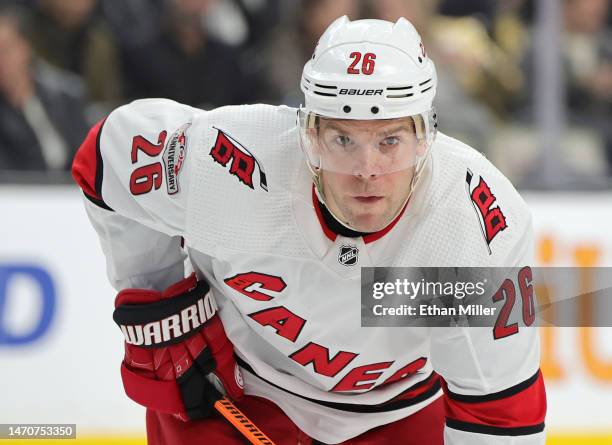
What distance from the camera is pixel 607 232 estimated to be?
131 inches

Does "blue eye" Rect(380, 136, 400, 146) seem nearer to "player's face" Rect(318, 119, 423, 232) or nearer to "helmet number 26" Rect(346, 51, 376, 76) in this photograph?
"player's face" Rect(318, 119, 423, 232)

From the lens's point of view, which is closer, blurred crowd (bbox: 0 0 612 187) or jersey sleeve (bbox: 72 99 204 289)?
jersey sleeve (bbox: 72 99 204 289)

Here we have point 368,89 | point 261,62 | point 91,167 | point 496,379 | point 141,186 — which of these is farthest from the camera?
point 261,62

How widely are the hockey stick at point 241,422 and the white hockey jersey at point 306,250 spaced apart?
0.08 metres

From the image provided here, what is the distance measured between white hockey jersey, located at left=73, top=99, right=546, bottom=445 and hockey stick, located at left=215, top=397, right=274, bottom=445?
0.08 meters

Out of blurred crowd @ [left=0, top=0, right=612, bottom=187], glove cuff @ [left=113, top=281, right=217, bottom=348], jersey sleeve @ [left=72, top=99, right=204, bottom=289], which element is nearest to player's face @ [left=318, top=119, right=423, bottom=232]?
jersey sleeve @ [left=72, top=99, right=204, bottom=289]

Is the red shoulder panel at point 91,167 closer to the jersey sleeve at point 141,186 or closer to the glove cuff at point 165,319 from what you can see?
the jersey sleeve at point 141,186

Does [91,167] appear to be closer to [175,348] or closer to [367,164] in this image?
[175,348]

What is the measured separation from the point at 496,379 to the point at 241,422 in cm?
59

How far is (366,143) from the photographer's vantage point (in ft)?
6.52

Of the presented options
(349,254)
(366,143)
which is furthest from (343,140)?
(349,254)

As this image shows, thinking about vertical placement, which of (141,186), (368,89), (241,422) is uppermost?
(368,89)

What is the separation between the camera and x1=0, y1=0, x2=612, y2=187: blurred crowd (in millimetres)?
3961

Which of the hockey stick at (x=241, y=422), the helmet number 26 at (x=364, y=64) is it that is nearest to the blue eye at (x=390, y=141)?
the helmet number 26 at (x=364, y=64)
